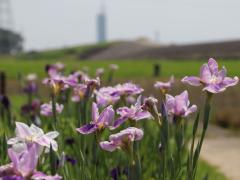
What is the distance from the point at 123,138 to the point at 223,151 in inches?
225

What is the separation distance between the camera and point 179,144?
2301 mm

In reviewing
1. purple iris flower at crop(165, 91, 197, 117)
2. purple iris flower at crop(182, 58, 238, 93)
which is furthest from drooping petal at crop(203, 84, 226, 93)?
purple iris flower at crop(165, 91, 197, 117)

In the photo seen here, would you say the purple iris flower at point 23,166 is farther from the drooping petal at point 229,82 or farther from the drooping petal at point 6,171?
the drooping petal at point 229,82

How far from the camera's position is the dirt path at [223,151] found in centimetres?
599

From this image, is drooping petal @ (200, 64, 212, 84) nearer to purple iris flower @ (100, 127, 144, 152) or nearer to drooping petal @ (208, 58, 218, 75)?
drooping petal @ (208, 58, 218, 75)

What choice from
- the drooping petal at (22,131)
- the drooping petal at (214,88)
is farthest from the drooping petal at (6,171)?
the drooping petal at (214,88)

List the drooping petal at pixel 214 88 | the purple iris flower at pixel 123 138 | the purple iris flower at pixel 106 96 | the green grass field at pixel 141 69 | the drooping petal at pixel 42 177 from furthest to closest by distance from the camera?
the green grass field at pixel 141 69, the purple iris flower at pixel 106 96, the drooping petal at pixel 214 88, the purple iris flower at pixel 123 138, the drooping petal at pixel 42 177

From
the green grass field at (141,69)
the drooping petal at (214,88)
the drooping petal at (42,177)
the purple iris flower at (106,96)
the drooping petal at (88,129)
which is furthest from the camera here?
the green grass field at (141,69)

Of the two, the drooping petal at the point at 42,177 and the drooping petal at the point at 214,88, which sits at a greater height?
the drooping petal at the point at 214,88

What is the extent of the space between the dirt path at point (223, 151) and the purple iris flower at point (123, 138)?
12.9ft

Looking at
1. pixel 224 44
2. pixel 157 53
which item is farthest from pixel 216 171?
pixel 157 53

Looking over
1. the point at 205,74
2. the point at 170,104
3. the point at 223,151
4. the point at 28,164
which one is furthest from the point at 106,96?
the point at 223,151

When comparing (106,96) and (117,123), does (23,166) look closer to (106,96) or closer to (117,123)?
(117,123)

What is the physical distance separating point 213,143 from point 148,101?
241 inches
